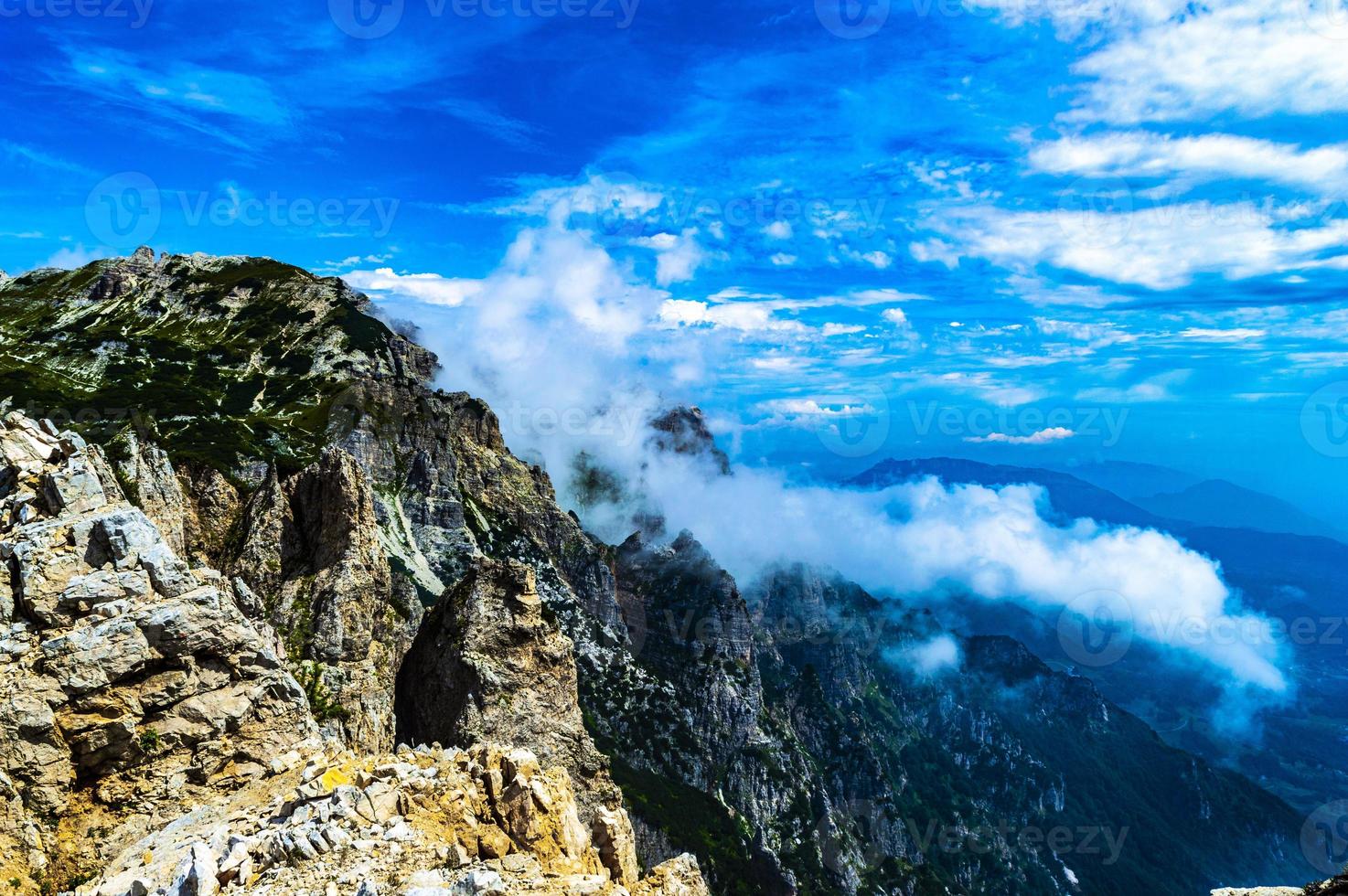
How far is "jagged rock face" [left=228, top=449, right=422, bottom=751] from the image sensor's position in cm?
6284

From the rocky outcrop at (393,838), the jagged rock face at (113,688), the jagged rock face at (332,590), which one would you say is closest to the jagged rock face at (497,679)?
the jagged rock face at (332,590)

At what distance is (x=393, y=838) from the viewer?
19891mm

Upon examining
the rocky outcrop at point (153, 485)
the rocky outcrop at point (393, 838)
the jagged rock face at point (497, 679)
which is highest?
the rocky outcrop at point (153, 485)

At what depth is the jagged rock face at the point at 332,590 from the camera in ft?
206

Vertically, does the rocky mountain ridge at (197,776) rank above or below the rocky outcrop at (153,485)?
below

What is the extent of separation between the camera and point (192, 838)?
880 inches

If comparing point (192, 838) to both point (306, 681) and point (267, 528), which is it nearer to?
point (306, 681)

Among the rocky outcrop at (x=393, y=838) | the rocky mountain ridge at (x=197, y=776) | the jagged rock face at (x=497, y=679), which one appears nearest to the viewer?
the rocky outcrop at (x=393, y=838)

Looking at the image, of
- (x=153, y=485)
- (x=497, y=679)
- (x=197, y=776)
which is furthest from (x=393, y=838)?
(x=153, y=485)

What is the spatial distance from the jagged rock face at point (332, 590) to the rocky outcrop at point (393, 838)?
35.9m

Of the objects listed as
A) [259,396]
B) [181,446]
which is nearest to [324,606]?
[181,446]

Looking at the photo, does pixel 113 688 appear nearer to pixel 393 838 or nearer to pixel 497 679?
pixel 393 838

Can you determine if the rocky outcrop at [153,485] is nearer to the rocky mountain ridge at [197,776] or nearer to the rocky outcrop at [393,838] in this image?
the rocky mountain ridge at [197,776]

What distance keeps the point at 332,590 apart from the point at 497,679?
19.4 m
